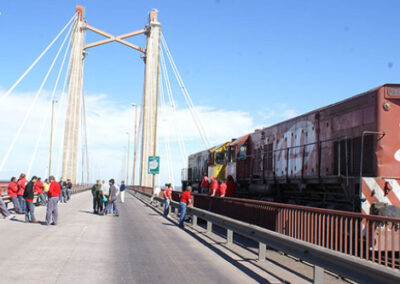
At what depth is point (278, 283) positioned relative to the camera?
7.52m

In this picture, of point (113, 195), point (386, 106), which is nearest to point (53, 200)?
point (113, 195)

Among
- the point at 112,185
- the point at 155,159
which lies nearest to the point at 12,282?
the point at 112,185

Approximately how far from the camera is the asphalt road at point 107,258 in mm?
7762

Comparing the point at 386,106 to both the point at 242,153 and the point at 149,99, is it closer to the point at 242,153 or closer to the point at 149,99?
the point at 242,153

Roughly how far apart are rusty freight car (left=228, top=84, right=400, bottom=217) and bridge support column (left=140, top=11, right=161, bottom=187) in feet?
98.4

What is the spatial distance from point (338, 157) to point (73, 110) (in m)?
45.8

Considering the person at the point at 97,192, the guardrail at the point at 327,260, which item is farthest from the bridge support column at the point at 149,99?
the guardrail at the point at 327,260

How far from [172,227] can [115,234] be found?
3.41m

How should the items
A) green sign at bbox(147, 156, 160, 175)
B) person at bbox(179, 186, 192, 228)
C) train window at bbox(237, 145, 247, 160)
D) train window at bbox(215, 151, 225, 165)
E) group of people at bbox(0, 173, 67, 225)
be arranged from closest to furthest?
1. group of people at bbox(0, 173, 67, 225)
2. person at bbox(179, 186, 192, 228)
3. train window at bbox(237, 145, 247, 160)
4. train window at bbox(215, 151, 225, 165)
5. green sign at bbox(147, 156, 160, 175)

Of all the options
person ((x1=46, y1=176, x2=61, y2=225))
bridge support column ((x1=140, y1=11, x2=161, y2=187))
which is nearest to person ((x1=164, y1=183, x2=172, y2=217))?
person ((x1=46, y1=176, x2=61, y2=225))

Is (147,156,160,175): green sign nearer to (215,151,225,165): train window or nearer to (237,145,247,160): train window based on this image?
(215,151,225,165): train window

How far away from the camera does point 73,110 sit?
5431 centimetres

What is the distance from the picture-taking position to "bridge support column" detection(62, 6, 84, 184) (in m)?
53.9

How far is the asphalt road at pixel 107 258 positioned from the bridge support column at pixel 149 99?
33.0 m
